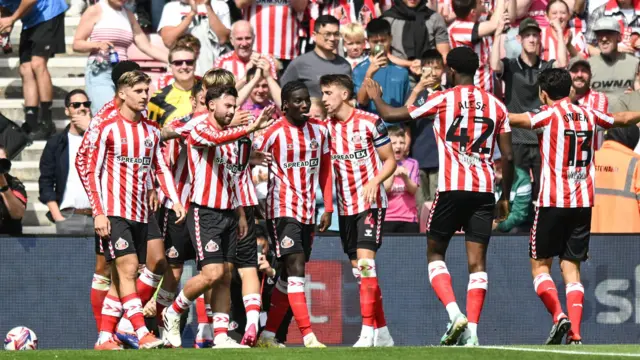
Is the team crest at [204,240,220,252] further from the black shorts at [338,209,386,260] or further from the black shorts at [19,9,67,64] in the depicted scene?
the black shorts at [19,9,67,64]

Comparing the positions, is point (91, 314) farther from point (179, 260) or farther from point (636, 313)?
point (636, 313)

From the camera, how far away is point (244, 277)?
11492 millimetres

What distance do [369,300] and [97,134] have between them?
259 centimetres

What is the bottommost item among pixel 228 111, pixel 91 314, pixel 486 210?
pixel 91 314

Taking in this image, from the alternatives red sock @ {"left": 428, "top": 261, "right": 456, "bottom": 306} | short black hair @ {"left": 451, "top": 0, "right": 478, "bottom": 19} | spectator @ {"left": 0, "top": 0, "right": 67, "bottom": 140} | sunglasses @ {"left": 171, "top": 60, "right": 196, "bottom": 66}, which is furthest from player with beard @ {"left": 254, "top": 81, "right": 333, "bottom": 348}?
spectator @ {"left": 0, "top": 0, "right": 67, "bottom": 140}

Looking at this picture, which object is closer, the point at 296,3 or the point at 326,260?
the point at 326,260

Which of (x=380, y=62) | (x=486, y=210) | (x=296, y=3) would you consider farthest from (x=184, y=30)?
(x=486, y=210)

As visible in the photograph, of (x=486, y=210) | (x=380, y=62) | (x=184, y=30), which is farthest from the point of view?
(x=184, y=30)

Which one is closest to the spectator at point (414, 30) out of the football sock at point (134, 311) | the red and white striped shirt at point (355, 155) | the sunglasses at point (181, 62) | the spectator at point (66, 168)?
the sunglasses at point (181, 62)

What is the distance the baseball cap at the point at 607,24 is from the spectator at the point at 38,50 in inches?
225

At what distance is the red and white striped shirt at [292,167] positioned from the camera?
38.4 ft

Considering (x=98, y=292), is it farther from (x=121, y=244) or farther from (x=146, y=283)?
(x=121, y=244)

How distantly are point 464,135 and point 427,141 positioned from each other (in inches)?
137

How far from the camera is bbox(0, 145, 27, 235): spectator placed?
42.0 feet
